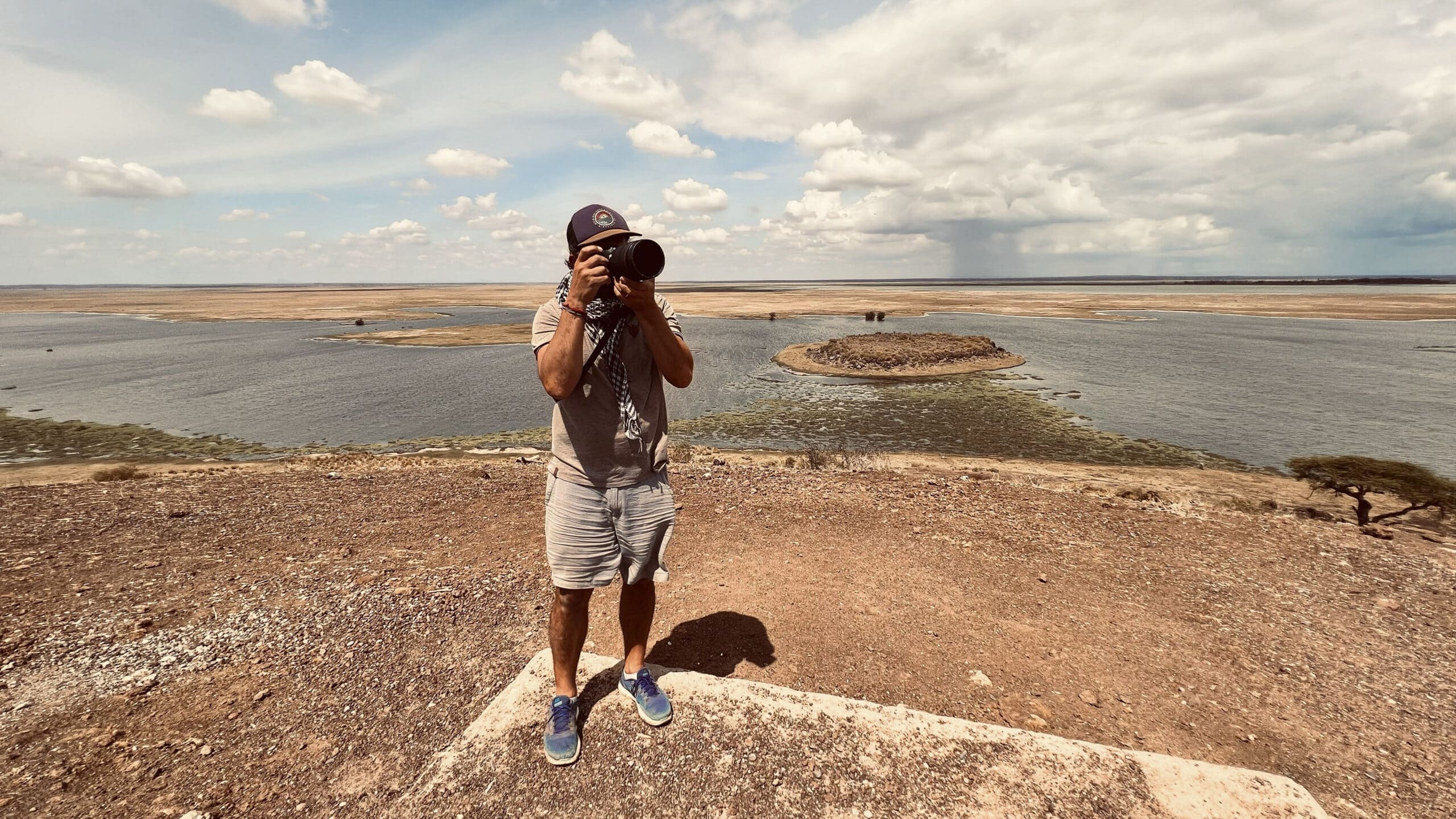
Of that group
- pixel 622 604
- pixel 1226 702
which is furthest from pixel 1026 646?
pixel 622 604

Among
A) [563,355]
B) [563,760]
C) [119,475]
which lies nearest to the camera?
[563,355]

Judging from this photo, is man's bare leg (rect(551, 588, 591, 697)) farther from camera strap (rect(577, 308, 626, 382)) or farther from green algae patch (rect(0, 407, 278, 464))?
green algae patch (rect(0, 407, 278, 464))

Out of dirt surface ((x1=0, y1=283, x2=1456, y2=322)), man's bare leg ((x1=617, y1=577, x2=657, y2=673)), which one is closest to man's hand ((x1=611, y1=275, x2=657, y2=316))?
man's bare leg ((x1=617, y1=577, x2=657, y2=673))

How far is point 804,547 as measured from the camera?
26.0 feet

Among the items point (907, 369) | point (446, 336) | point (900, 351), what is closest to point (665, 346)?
point (907, 369)

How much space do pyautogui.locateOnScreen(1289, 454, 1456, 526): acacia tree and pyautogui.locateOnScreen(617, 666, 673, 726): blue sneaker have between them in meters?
14.8

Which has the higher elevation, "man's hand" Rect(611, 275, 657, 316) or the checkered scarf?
"man's hand" Rect(611, 275, 657, 316)

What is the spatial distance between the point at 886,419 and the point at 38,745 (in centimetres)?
2197

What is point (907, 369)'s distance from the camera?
33.4m

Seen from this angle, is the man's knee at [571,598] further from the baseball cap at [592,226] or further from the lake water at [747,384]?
the lake water at [747,384]

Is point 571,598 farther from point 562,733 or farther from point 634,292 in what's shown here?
point 634,292

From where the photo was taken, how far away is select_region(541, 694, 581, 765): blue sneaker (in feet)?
10.4

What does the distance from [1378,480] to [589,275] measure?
2076 centimetres

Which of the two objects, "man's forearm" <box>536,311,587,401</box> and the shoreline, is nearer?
"man's forearm" <box>536,311,587,401</box>
